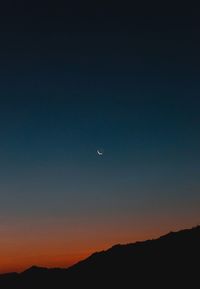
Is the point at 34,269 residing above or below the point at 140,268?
above

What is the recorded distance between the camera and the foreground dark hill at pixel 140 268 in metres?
92.2

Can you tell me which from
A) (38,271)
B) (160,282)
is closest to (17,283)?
(38,271)

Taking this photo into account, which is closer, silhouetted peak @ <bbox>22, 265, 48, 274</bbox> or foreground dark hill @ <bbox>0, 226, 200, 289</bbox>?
foreground dark hill @ <bbox>0, 226, 200, 289</bbox>

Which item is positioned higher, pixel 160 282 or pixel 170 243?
pixel 170 243

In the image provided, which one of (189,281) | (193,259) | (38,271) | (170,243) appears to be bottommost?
(189,281)

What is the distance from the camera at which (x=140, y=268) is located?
357 feet

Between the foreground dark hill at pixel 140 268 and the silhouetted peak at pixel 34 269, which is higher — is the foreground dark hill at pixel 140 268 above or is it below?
below

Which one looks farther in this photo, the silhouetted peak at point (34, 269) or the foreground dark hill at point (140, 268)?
the silhouetted peak at point (34, 269)

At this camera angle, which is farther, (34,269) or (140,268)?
(34,269)

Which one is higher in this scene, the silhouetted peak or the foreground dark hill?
the silhouetted peak

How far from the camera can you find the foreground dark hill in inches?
3632

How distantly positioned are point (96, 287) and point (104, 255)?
97.3ft

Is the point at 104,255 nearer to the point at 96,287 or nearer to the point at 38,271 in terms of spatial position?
the point at 96,287

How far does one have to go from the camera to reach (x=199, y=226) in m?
115
